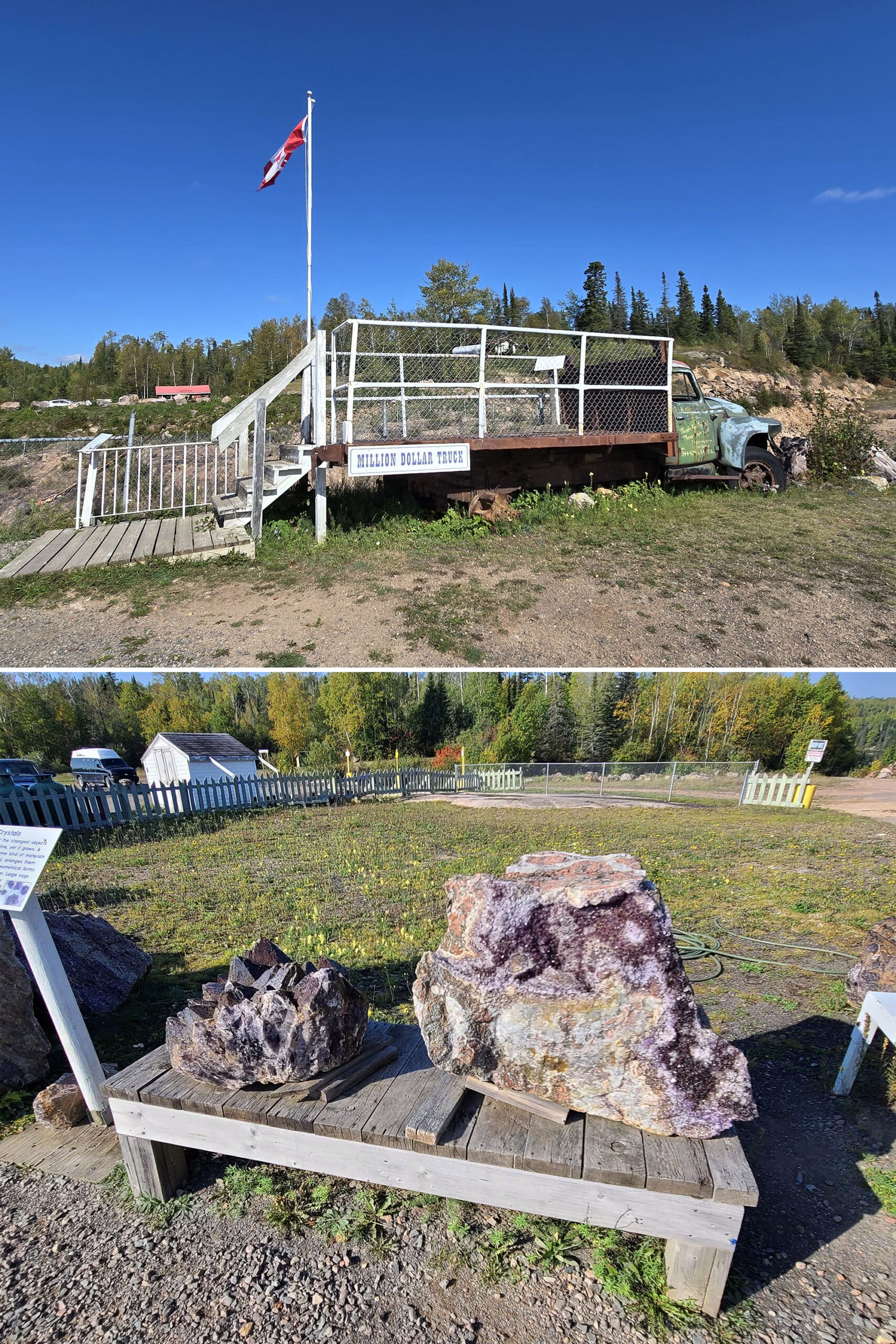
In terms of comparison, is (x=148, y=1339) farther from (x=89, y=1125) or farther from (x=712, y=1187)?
(x=712, y=1187)

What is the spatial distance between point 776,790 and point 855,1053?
11.0 metres

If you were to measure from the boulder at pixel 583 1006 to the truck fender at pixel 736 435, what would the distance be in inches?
441

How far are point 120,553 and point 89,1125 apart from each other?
6900 mm

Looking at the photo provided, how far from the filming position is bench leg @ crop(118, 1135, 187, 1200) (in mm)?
3170

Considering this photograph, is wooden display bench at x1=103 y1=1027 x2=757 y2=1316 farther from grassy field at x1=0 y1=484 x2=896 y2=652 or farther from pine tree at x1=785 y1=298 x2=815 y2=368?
pine tree at x1=785 y1=298 x2=815 y2=368

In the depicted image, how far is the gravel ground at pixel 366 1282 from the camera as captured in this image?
2559mm

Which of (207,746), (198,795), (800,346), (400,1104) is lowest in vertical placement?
(198,795)

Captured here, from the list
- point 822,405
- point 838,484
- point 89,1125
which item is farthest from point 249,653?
point 822,405

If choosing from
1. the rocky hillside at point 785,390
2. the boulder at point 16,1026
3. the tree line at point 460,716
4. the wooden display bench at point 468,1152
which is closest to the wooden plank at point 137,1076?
the wooden display bench at point 468,1152

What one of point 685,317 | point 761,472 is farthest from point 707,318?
point 761,472

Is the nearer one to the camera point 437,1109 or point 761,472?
point 437,1109

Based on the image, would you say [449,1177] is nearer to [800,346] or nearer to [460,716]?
[460,716]

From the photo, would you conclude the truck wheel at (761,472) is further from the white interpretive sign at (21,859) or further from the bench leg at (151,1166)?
the bench leg at (151,1166)

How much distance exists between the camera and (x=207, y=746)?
11.3 meters
